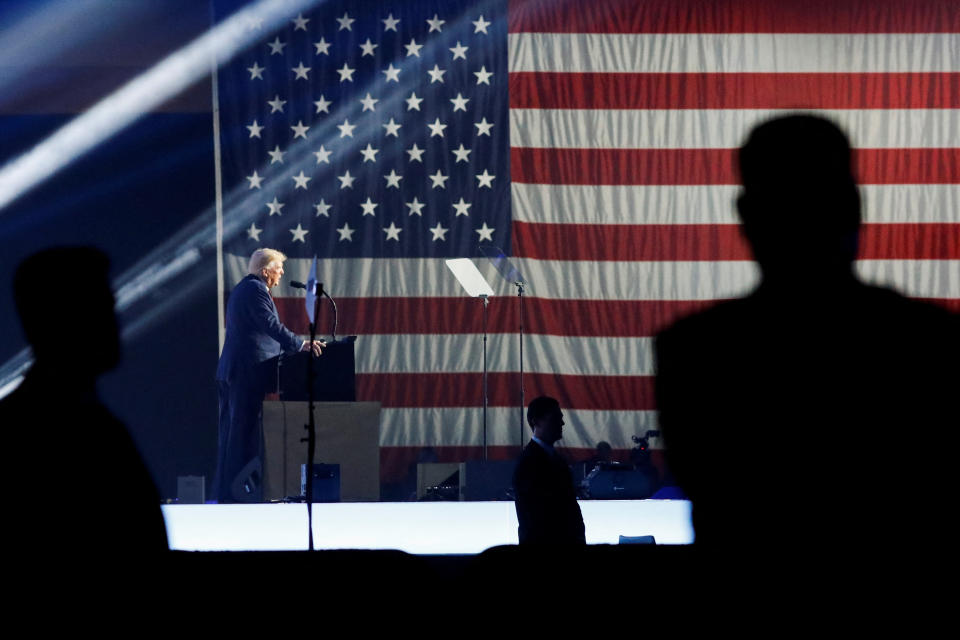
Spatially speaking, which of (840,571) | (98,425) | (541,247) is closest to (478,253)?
(541,247)

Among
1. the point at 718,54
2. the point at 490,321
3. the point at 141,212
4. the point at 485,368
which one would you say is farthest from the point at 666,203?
the point at 141,212

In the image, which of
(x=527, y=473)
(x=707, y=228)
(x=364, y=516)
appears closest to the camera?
(x=527, y=473)

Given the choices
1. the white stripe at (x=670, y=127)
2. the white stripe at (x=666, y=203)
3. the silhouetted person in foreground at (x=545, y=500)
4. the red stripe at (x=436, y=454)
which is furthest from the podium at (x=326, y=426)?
the silhouetted person in foreground at (x=545, y=500)

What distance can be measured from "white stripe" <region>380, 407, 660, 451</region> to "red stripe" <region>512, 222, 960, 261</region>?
1.19 meters

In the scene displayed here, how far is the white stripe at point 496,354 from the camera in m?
7.74

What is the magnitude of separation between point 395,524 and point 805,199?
422 centimetres

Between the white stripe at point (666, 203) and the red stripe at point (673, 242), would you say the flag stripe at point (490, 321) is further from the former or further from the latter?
the white stripe at point (666, 203)

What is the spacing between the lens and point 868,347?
0.97 metres

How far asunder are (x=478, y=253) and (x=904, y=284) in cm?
325

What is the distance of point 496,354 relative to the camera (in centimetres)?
775

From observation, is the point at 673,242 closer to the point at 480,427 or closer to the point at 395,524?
the point at 480,427

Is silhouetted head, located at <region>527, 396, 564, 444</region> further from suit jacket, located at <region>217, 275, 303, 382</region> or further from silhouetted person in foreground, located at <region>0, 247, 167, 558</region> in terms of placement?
silhouetted person in foreground, located at <region>0, 247, 167, 558</region>

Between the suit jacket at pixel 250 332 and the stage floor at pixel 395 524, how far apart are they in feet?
3.27

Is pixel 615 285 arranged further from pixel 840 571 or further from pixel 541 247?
pixel 840 571
